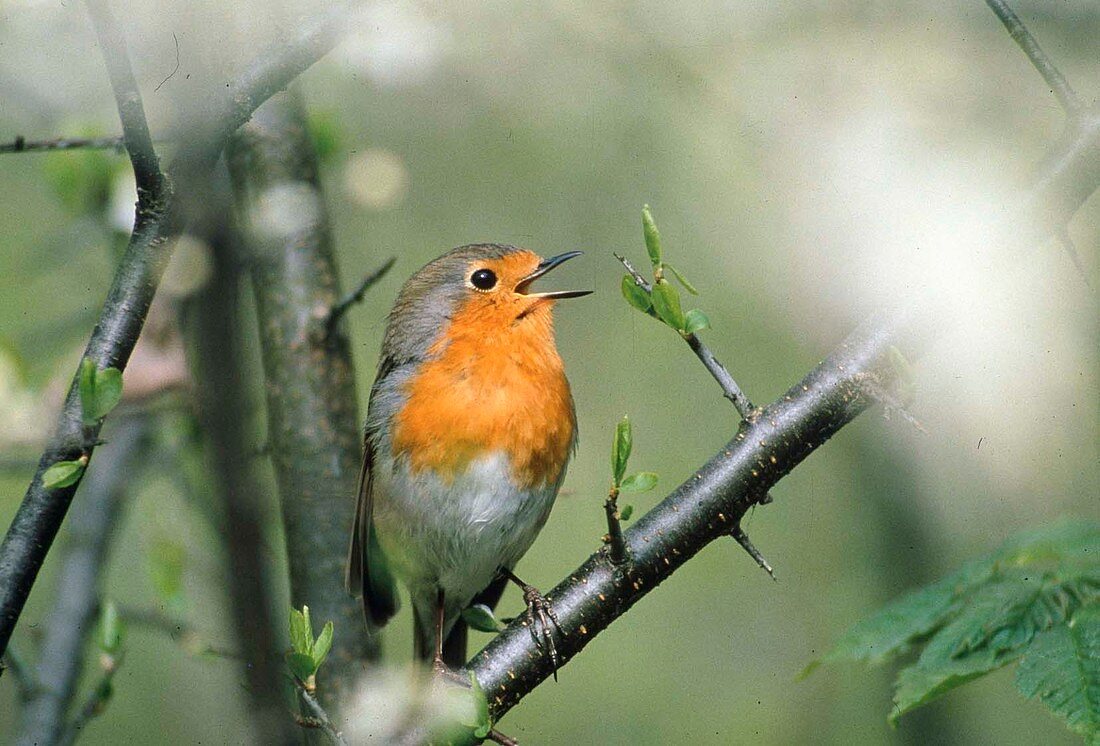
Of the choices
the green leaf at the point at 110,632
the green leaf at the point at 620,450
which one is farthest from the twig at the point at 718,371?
the green leaf at the point at 110,632

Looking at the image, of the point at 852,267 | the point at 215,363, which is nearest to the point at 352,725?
the point at 215,363

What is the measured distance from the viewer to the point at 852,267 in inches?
200

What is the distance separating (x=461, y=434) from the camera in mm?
3348

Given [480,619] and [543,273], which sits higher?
[543,273]

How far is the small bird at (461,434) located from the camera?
132 inches

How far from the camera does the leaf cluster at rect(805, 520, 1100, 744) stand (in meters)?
1.93

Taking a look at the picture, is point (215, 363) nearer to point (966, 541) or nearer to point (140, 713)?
point (966, 541)

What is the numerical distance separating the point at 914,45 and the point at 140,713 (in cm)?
549

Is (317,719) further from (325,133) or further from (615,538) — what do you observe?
(325,133)

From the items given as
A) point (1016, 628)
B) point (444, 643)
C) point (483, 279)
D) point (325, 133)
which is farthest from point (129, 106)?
point (444, 643)

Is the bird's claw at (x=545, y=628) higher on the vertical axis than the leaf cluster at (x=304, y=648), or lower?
lower

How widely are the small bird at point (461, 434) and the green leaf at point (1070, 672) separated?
146 cm

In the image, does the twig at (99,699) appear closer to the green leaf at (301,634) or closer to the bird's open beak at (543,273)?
the green leaf at (301,634)

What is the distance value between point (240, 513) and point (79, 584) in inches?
54.5
